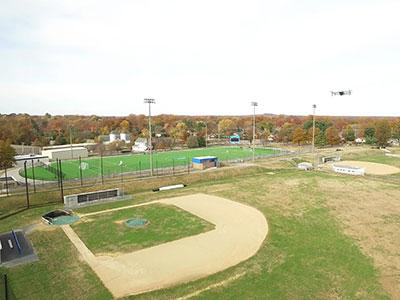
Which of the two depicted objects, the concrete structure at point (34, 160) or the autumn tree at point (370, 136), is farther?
the autumn tree at point (370, 136)

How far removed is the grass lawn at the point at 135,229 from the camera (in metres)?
19.0

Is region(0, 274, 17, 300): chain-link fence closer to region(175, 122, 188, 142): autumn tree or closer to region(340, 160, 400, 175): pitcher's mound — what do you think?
region(340, 160, 400, 175): pitcher's mound

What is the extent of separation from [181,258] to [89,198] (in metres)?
14.9

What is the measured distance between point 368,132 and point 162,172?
61.0 meters

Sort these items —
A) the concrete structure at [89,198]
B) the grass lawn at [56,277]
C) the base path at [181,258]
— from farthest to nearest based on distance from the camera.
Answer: the concrete structure at [89,198] < the base path at [181,258] < the grass lawn at [56,277]

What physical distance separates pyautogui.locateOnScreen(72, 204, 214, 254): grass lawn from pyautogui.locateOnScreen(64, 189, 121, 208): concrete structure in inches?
154

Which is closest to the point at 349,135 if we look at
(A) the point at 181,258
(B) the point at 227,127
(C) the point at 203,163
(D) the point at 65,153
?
(B) the point at 227,127

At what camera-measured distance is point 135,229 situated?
70.9ft

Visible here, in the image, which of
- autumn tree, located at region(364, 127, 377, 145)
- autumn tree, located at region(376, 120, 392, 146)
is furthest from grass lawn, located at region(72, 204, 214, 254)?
autumn tree, located at region(364, 127, 377, 145)

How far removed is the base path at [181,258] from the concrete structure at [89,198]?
5.55 metres

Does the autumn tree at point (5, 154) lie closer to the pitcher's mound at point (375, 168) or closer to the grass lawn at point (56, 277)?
the grass lawn at point (56, 277)

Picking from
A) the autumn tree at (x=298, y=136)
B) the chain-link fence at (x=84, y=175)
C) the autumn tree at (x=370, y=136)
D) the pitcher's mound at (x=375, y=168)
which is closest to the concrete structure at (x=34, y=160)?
the chain-link fence at (x=84, y=175)

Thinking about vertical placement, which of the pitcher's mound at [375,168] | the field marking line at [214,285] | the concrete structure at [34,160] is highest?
the concrete structure at [34,160]

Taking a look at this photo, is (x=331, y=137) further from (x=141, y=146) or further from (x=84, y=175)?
(x=84, y=175)
